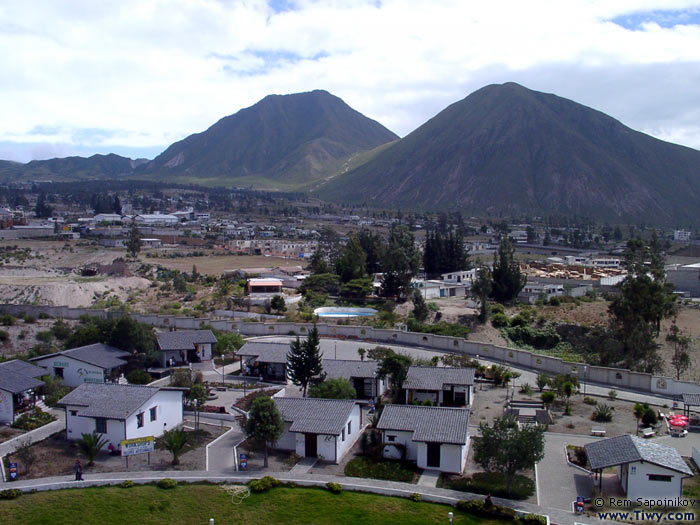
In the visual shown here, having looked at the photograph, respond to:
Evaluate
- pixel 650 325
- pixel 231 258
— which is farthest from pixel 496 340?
pixel 231 258

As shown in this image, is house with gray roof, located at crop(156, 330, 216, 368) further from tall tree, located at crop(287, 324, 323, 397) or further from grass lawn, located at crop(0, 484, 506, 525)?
grass lawn, located at crop(0, 484, 506, 525)

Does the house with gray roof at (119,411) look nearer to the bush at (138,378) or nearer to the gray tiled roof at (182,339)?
the bush at (138,378)

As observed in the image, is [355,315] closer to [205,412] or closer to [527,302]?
[527,302]

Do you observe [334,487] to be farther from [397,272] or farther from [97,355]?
[397,272]

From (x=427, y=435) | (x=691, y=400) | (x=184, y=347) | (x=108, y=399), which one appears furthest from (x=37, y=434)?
(x=691, y=400)

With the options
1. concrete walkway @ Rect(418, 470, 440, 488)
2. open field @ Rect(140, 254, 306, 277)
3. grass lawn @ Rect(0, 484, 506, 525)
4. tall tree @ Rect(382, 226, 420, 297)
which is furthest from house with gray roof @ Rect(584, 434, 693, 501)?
open field @ Rect(140, 254, 306, 277)

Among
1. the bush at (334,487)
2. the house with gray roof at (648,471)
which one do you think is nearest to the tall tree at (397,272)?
the house with gray roof at (648,471)
